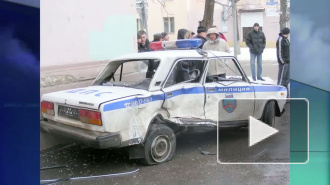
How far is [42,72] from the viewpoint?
209 cm

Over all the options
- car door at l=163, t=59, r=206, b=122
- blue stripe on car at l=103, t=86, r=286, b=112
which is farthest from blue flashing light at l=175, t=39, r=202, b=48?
blue stripe on car at l=103, t=86, r=286, b=112

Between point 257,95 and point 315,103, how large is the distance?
1.05ft

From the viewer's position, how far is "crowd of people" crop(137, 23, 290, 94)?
2086mm

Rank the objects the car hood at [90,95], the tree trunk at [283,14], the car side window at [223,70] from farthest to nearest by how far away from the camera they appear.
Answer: the car side window at [223,70]
the car hood at [90,95]
the tree trunk at [283,14]

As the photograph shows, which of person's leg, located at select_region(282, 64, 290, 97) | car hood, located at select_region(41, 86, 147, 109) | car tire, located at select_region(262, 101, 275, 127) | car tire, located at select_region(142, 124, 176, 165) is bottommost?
car tire, located at select_region(142, 124, 176, 165)

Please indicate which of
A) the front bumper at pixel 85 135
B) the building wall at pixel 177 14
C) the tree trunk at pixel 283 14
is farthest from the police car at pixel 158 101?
the tree trunk at pixel 283 14

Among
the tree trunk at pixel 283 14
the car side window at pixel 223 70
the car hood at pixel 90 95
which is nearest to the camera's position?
the tree trunk at pixel 283 14

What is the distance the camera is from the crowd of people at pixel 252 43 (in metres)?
2.09

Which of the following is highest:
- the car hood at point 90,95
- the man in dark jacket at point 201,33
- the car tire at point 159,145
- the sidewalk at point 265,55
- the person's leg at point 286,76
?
the man in dark jacket at point 201,33

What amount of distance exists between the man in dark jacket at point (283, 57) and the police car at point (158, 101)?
2.0 inches

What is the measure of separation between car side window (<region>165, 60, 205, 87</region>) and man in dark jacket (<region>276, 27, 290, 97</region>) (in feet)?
1.51

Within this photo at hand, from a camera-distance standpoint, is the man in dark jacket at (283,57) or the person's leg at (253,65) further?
the person's leg at (253,65)
